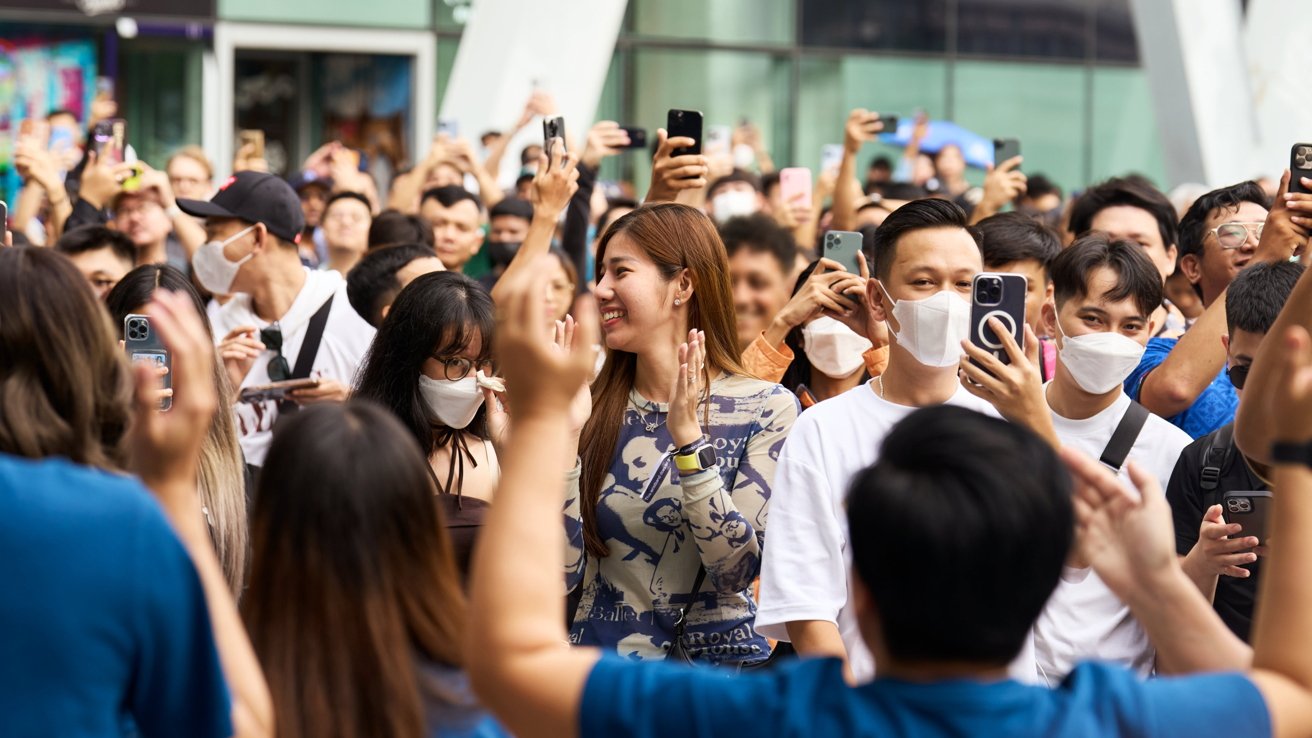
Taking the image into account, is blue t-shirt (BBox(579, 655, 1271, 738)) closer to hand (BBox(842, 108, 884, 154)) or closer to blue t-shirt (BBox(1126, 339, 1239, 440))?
blue t-shirt (BBox(1126, 339, 1239, 440))

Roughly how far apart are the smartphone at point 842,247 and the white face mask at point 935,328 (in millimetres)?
1446

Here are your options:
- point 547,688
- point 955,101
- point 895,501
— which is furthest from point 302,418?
point 955,101

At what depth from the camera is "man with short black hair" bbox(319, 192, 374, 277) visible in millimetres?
7664

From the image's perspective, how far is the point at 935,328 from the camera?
11.8 feet

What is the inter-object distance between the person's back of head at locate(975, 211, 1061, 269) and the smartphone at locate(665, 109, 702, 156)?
3.70 ft

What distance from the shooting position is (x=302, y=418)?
87.8 inches

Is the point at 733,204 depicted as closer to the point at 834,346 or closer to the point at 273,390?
the point at 834,346

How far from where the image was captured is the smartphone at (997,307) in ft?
11.2

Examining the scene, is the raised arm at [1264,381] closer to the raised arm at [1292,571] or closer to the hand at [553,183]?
the raised arm at [1292,571]

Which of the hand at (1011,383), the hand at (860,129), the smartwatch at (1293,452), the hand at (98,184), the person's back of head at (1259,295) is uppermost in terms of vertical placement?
the hand at (860,129)

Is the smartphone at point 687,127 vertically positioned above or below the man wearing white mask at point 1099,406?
above

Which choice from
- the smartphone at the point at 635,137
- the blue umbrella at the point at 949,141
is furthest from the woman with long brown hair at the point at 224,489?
the blue umbrella at the point at 949,141

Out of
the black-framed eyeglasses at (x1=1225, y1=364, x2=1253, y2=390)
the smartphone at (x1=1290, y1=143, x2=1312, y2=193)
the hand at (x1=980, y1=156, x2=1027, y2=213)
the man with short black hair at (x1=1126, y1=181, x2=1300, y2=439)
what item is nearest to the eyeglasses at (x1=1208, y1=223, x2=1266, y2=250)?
the man with short black hair at (x1=1126, y1=181, x2=1300, y2=439)

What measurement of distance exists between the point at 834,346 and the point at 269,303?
2.27 meters
